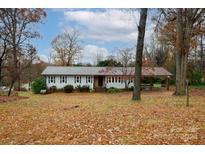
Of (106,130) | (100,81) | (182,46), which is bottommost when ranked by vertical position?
(106,130)

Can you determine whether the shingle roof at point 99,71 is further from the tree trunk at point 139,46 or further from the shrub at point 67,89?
the tree trunk at point 139,46

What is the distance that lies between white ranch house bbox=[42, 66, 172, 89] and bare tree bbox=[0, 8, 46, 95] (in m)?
7.05

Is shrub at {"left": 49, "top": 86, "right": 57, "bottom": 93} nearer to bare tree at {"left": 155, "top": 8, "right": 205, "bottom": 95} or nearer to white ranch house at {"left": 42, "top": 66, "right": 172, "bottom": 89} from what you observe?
A: white ranch house at {"left": 42, "top": 66, "right": 172, "bottom": 89}

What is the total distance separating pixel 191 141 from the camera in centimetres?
479

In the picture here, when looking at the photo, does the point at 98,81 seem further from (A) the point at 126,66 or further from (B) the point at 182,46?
(B) the point at 182,46

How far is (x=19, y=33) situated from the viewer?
16.2 metres

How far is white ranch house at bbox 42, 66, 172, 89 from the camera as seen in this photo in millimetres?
24359

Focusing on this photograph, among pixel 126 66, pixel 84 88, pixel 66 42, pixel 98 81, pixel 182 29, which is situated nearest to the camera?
pixel 182 29

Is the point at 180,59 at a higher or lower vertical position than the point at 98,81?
higher

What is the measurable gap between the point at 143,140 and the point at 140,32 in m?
7.53

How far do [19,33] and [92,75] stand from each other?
947 centimetres

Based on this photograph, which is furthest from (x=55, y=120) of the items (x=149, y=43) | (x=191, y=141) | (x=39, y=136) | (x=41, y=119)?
(x=149, y=43)

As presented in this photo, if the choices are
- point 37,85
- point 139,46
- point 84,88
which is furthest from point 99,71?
point 139,46
